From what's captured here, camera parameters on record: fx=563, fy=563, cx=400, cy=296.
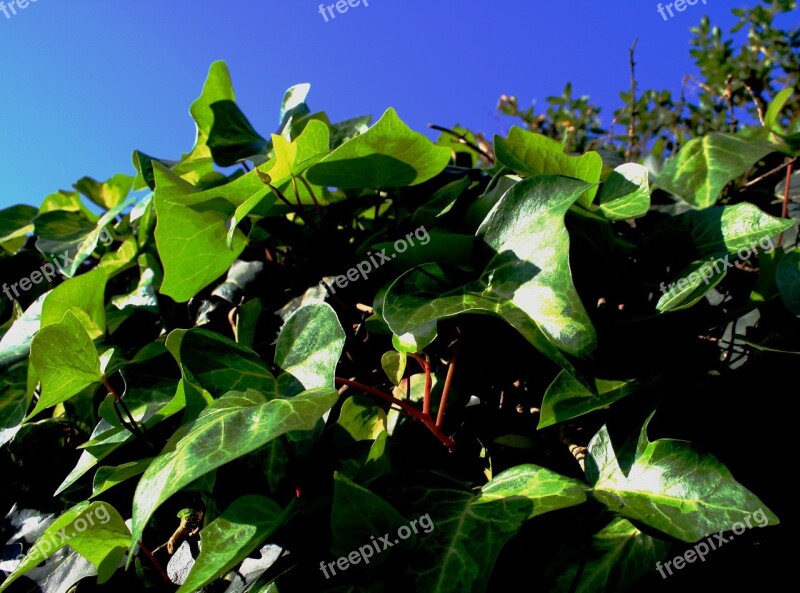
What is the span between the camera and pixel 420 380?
695mm

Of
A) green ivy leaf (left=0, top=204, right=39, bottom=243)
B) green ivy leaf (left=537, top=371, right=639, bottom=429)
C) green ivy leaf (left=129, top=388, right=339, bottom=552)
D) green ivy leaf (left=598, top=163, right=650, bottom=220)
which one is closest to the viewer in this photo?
green ivy leaf (left=129, top=388, right=339, bottom=552)

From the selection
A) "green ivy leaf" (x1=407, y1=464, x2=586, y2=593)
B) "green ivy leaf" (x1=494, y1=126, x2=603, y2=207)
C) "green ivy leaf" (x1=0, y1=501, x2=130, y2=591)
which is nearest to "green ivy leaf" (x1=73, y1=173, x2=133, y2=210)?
"green ivy leaf" (x1=0, y1=501, x2=130, y2=591)

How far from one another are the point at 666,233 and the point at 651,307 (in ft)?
0.31

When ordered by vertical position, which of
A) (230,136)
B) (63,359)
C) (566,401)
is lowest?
(566,401)

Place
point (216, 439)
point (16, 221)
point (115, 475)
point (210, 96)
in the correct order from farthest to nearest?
point (16, 221)
point (210, 96)
point (115, 475)
point (216, 439)

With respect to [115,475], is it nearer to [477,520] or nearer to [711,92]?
[477,520]

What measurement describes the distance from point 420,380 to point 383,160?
0.90 ft

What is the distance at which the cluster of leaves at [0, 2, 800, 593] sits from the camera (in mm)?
488

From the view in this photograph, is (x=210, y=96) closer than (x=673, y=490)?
No

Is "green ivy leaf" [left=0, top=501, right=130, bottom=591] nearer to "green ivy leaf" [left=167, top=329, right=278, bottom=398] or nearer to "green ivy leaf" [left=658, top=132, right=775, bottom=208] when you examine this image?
"green ivy leaf" [left=167, top=329, right=278, bottom=398]

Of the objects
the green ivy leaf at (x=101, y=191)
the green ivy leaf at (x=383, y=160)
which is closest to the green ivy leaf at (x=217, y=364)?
the green ivy leaf at (x=383, y=160)

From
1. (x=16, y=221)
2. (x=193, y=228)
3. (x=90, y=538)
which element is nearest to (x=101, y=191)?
(x=16, y=221)

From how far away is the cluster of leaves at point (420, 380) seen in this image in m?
0.49

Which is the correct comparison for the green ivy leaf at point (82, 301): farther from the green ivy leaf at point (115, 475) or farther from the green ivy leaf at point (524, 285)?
the green ivy leaf at point (524, 285)
